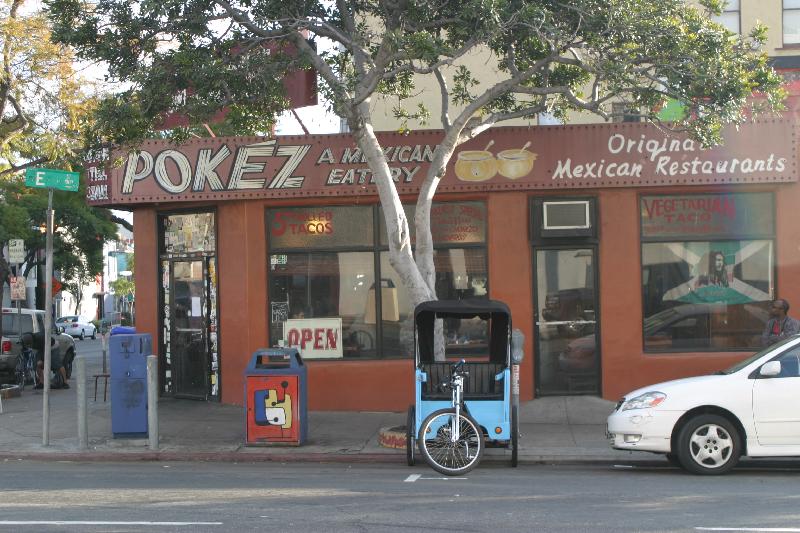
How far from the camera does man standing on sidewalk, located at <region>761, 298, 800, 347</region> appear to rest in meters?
12.9

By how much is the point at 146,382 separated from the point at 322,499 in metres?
4.78

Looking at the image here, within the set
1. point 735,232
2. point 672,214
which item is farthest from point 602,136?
point 735,232

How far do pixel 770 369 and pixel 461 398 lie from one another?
324cm

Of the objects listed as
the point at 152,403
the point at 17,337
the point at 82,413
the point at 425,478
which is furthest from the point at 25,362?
the point at 425,478

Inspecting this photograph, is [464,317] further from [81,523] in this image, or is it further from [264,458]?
[81,523]

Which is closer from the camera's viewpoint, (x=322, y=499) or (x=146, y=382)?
(x=322, y=499)

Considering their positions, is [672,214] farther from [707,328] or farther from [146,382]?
[146,382]

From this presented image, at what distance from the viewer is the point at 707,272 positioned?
15.0 m

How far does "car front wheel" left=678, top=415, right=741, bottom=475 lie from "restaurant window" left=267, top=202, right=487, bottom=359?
17.9ft

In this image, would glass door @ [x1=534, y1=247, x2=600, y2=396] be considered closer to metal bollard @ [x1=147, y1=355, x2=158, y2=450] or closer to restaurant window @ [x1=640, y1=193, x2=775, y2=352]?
restaurant window @ [x1=640, y1=193, x2=775, y2=352]

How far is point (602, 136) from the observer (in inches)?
581

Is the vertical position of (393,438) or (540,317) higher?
(540,317)

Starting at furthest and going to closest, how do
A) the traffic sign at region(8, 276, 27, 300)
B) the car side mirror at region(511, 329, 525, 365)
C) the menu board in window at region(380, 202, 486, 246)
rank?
the traffic sign at region(8, 276, 27, 300) → the menu board in window at region(380, 202, 486, 246) → the car side mirror at region(511, 329, 525, 365)

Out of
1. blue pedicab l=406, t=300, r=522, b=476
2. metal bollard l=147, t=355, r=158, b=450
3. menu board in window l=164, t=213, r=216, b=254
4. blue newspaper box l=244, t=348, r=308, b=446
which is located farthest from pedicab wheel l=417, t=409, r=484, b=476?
menu board in window l=164, t=213, r=216, b=254
